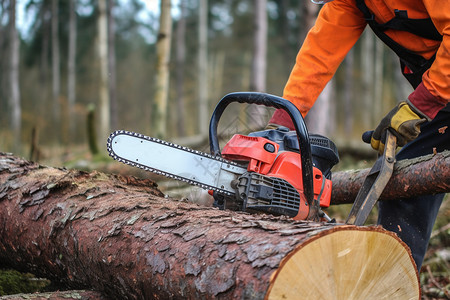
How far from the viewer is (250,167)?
6.20ft

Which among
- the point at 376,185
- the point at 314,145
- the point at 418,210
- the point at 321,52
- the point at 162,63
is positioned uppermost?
the point at 162,63

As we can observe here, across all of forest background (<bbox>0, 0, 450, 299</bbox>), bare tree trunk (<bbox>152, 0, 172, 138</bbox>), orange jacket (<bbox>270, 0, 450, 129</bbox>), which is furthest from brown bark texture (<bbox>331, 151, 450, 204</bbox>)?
bare tree trunk (<bbox>152, 0, 172, 138</bbox>)

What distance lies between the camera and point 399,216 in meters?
2.20

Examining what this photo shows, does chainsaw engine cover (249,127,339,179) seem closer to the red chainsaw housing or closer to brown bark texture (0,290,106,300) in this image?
the red chainsaw housing

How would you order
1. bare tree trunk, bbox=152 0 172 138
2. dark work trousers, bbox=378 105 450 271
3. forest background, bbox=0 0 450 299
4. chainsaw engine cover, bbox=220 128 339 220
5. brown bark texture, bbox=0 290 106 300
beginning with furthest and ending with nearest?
forest background, bbox=0 0 450 299
bare tree trunk, bbox=152 0 172 138
dark work trousers, bbox=378 105 450 271
chainsaw engine cover, bbox=220 128 339 220
brown bark texture, bbox=0 290 106 300

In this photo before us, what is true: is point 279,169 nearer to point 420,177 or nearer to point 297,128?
point 297,128

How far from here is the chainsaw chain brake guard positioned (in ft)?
6.02

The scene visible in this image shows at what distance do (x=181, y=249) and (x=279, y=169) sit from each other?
2.14 ft

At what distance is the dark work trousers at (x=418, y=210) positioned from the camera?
2.13m

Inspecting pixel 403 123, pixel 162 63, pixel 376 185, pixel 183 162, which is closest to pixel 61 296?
pixel 183 162

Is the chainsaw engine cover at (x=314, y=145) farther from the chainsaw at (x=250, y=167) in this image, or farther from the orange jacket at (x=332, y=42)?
the orange jacket at (x=332, y=42)

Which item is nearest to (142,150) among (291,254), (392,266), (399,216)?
(291,254)

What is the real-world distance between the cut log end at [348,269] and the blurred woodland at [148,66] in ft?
21.3

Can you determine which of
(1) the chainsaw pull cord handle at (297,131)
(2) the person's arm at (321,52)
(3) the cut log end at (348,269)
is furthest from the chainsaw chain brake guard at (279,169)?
(3) the cut log end at (348,269)
